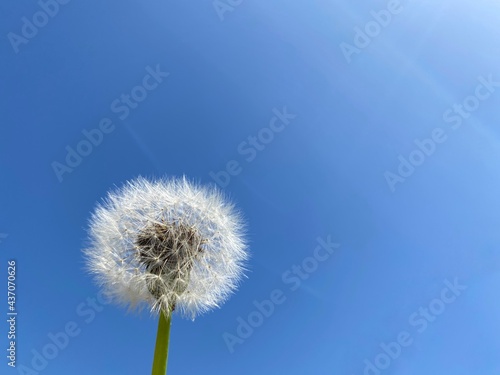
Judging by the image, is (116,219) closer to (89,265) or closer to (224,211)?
(89,265)

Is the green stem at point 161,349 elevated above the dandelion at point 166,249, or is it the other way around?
the dandelion at point 166,249

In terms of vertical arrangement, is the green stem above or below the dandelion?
below

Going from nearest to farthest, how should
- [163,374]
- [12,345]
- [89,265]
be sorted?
1. [163,374]
2. [89,265]
3. [12,345]

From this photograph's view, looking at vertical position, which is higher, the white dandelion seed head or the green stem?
the white dandelion seed head

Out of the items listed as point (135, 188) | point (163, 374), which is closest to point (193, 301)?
point (163, 374)
